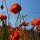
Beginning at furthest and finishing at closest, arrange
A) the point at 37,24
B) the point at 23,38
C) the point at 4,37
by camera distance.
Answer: the point at 37,24 → the point at 4,37 → the point at 23,38

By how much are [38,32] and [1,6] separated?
0.29 meters

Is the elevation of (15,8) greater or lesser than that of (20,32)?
greater

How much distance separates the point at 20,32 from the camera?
3.07 feet

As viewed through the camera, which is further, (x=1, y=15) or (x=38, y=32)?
(x=1, y=15)

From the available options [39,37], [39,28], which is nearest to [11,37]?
[39,37]

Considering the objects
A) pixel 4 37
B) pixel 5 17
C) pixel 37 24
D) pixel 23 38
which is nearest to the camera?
pixel 23 38

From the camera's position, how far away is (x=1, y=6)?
123 cm

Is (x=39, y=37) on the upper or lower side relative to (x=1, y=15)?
lower

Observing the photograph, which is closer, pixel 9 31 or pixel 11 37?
pixel 11 37

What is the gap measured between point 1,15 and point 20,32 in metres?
0.33

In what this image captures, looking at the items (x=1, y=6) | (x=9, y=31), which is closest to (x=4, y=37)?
(x=9, y=31)

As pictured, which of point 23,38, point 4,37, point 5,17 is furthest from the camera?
point 5,17

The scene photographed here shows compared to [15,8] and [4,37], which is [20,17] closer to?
[15,8]

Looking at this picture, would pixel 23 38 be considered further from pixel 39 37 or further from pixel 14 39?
pixel 39 37
